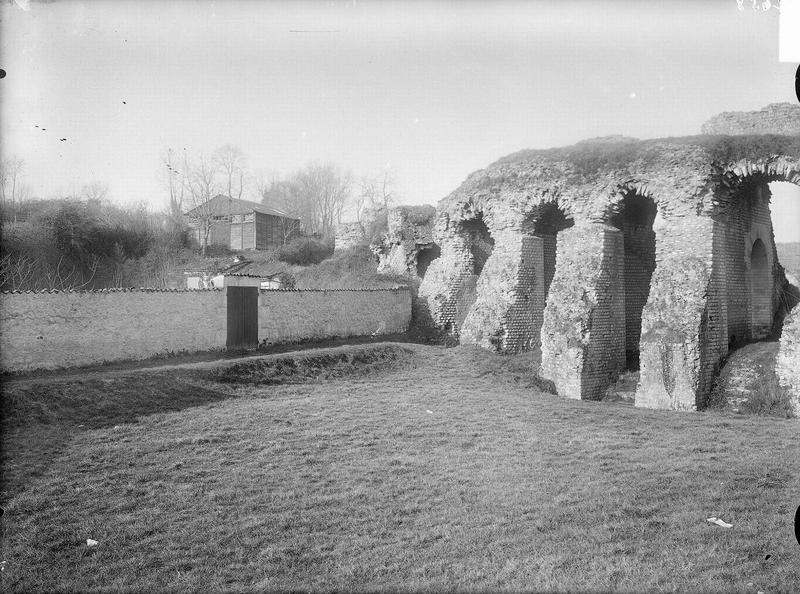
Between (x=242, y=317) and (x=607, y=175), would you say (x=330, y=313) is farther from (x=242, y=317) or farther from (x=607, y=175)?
(x=607, y=175)

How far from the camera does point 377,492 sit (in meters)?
6.79

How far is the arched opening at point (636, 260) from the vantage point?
52.2 ft

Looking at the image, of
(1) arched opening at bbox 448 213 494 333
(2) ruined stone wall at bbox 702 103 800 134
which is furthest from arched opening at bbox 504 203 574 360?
(2) ruined stone wall at bbox 702 103 800 134

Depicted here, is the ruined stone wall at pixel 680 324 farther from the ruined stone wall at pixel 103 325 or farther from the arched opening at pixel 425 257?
the arched opening at pixel 425 257

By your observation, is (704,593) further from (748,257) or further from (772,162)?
(748,257)

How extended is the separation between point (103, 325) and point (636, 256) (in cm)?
1240

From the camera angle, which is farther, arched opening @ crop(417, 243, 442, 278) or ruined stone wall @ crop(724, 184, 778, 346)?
arched opening @ crop(417, 243, 442, 278)

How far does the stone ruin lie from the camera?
12766 mm

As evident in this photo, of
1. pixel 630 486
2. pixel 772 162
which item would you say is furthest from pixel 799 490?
pixel 772 162

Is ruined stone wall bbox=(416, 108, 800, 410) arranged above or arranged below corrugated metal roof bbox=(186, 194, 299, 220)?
below

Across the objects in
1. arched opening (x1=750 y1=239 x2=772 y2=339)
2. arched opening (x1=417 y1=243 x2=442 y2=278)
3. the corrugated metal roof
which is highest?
the corrugated metal roof

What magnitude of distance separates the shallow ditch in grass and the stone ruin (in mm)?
2465

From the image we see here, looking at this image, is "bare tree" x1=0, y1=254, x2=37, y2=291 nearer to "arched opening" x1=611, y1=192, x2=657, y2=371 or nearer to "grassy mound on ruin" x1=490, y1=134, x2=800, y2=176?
"grassy mound on ruin" x1=490, y1=134, x2=800, y2=176

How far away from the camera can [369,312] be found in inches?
782
